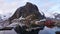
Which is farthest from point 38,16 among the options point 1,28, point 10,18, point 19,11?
point 1,28

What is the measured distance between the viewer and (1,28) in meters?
5.90

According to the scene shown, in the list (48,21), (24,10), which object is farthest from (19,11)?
(48,21)

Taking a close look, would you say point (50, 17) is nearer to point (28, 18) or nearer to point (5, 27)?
point (28, 18)

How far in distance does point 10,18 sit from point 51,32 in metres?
2.05

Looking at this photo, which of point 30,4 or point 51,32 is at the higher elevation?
point 30,4

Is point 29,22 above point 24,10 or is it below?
Result: below

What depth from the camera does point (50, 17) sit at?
5797mm

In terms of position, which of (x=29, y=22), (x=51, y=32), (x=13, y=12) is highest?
(x=13, y=12)

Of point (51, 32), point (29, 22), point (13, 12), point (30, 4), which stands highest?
point (30, 4)

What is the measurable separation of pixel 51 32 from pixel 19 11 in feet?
5.96

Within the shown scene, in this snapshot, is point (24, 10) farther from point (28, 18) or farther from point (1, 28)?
point (1, 28)

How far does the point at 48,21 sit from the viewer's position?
5.70 metres

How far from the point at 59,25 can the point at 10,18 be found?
7.65 feet

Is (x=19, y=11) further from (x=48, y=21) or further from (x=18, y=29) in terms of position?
(x=48, y=21)
